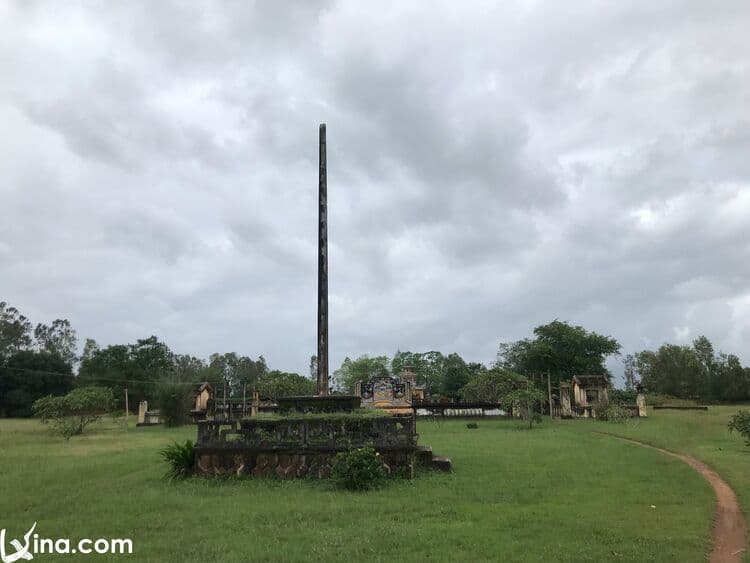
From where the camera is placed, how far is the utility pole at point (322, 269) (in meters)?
18.2

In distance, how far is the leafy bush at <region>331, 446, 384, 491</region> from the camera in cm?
1260

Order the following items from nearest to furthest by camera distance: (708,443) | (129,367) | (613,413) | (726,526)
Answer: (726,526), (708,443), (613,413), (129,367)

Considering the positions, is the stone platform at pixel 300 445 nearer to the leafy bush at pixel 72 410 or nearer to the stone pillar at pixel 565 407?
the leafy bush at pixel 72 410

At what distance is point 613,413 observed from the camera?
36.1 metres

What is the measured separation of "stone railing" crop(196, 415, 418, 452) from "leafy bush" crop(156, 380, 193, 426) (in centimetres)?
2718

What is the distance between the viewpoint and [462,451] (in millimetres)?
19625

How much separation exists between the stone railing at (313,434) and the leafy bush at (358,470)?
869mm

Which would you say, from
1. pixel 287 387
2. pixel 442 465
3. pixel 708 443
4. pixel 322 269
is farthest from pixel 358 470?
pixel 287 387

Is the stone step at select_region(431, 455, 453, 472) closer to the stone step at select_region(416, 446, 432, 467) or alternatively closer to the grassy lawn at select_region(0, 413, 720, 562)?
the stone step at select_region(416, 446, 432, 467)

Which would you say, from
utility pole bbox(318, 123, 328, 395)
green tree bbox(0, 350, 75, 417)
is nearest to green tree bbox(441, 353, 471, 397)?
green tree bbox(0, 350, 75, 417)

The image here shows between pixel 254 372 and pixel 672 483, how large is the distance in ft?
307

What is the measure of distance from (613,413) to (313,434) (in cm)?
2815

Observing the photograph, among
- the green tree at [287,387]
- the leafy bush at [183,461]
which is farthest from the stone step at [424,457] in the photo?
the green tree at [287,387]

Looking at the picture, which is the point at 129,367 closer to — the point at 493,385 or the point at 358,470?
the point at 493,385
